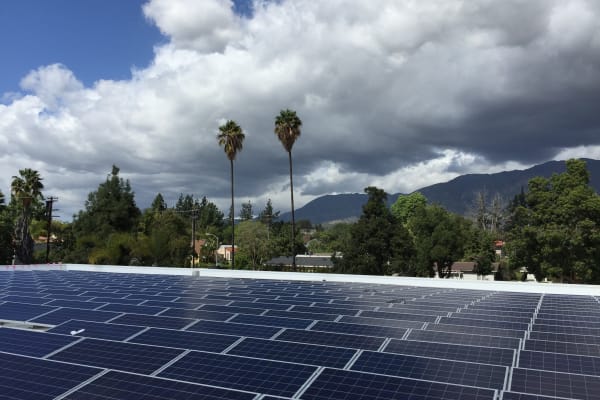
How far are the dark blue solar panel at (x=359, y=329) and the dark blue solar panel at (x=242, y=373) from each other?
120 inches

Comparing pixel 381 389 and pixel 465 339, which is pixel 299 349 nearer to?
pixel 381 389

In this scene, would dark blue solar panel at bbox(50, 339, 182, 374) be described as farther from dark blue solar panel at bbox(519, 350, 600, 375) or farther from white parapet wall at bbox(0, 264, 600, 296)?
white parapet wall at bbox(0, 264, 600, 296)

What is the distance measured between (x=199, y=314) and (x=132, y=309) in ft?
9.07

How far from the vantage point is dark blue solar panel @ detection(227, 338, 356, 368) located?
937cm

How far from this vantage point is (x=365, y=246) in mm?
47781

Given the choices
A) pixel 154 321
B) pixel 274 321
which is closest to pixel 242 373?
pixel 274 321

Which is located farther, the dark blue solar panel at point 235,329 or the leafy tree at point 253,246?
the leafy tree at point 253,246

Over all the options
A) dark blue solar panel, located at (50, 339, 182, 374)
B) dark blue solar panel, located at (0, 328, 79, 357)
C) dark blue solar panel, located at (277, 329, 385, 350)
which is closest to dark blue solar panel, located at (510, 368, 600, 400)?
dark blue solar panel, located at (277, 329, 385, 350)

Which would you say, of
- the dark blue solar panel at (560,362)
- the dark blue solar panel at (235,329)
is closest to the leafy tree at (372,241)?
the dark blue solar panel at (235,329)

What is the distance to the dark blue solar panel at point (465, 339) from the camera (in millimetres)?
10570

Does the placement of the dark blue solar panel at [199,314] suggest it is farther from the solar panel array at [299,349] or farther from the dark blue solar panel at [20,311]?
the dark blue solar panel at [20,311]

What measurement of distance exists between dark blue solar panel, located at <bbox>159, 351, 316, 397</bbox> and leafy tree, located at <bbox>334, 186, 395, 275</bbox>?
3842 cm

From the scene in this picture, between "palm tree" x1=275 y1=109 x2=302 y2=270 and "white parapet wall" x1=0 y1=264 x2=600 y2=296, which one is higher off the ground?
"palm tree" x1=275 y1=109 x2=302 y2=270

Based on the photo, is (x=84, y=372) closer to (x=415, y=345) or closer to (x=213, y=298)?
(x=415, y=345)
